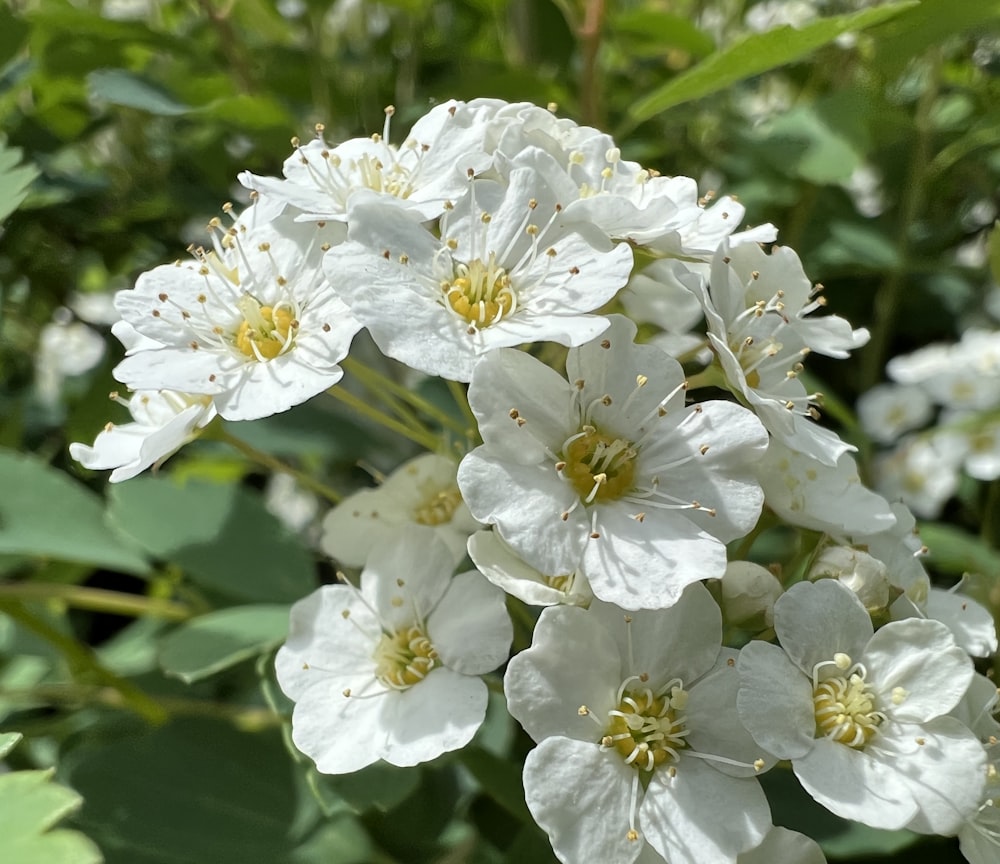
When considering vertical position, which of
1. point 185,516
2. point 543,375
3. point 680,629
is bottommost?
point 185,516

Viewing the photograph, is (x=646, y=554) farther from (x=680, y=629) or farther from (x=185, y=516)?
(x=185, y=516)

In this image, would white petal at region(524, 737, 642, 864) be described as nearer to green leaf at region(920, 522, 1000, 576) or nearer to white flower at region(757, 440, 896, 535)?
white flower at region(757, 440, 896, 535)

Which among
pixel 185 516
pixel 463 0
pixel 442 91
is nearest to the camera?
pixel 185 516

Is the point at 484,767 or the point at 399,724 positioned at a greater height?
the point at 399,724

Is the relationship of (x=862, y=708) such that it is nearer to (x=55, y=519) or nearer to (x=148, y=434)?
(x=148, y=434)

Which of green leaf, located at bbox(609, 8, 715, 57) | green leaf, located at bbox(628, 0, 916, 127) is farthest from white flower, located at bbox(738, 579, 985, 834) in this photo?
green leaf, located at bbox(609, 8, 715, 57)

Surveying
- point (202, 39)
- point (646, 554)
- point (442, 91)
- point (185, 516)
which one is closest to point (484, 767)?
point (646, 554)
